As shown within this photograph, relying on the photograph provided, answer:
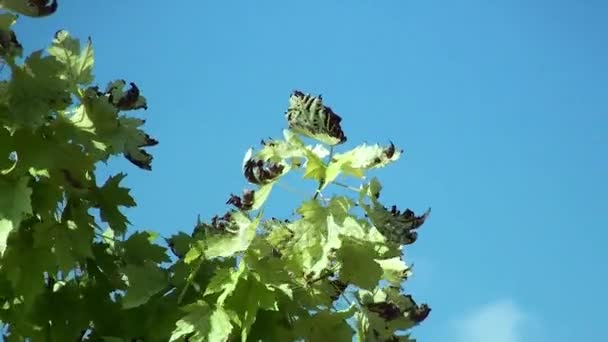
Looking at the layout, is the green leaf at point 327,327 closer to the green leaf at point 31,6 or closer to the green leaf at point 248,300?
the green leaf at point 248,300

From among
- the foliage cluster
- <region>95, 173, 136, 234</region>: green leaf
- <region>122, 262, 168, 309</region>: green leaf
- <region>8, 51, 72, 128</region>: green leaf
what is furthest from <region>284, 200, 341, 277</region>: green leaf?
<region>8, 51, 72, 128</region>: green leaf

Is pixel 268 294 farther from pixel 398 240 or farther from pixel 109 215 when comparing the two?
pixel 109 215

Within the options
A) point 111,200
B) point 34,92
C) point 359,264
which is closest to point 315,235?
point 359,264

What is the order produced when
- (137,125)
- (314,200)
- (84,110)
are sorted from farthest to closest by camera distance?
(137,125), (84,110), (314,200)

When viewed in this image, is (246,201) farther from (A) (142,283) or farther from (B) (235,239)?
(A) (142,283)

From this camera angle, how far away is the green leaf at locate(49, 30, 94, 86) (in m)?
3.05

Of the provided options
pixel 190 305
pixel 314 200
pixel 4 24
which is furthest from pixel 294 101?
pixel 4 24

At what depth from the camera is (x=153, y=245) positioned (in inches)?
128

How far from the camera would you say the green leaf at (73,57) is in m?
3.05

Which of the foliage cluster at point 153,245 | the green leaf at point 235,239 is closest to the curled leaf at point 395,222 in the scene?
the foliage cluster at point 153,245

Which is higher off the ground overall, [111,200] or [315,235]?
[111,200]

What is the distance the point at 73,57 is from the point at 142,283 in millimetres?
831

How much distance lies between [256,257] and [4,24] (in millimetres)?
1097

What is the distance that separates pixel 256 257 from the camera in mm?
2701
